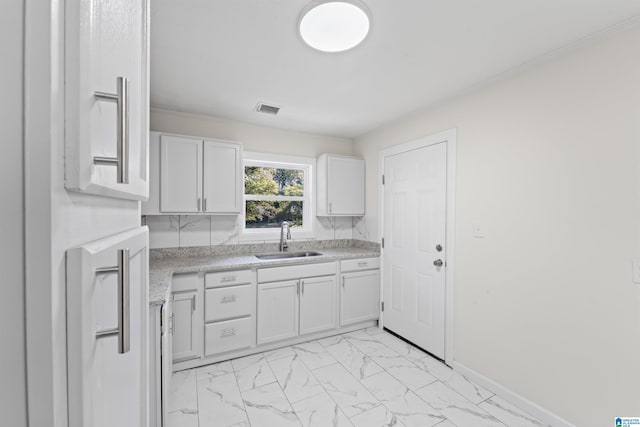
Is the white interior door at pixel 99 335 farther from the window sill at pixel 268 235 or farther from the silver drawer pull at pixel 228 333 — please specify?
the window sill at pixel 268 235

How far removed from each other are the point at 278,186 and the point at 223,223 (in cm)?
81

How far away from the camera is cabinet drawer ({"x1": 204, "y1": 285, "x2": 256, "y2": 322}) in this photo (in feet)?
8.02

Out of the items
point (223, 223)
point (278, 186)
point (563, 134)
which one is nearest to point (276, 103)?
point (278, 186)

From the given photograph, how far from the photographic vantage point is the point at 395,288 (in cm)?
307

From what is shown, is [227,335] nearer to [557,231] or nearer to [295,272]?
[295,272]

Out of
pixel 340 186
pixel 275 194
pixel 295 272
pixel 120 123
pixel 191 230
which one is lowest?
pixel 295 272

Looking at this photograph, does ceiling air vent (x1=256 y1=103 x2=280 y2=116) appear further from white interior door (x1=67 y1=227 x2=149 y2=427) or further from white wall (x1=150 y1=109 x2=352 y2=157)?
white interior door (x1=67 y1=227 x2=149 y2=427)

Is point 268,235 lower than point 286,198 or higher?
lower

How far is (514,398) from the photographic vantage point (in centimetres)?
196

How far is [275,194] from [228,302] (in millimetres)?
1417

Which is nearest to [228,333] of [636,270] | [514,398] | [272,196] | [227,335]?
[227,335]

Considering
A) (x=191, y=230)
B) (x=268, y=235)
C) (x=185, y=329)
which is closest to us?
(x=185, y=329)

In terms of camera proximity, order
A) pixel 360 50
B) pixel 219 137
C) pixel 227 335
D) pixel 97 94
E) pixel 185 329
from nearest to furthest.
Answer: pixel 97 94, pixel 360 50, pixel 185 329, pixel 227 335, pixel 219 137

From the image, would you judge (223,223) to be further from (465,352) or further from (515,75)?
(515,75)
